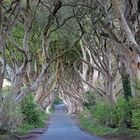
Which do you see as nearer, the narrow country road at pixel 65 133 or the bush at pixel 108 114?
the narrow country road at pixel 65 133

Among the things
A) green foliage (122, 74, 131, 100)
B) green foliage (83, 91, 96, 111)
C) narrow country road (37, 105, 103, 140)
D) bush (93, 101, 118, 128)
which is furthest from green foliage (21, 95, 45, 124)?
green foliage (122, 74, 131, 100)

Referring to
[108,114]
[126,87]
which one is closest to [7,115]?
[126,87]

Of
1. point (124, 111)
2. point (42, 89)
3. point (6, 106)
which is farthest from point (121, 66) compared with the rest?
point (42, 89)

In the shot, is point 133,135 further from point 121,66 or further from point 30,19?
point 30,19

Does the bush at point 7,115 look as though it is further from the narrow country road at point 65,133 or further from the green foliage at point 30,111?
the green foliage at point 30,111

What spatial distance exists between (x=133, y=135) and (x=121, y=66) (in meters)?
5.56

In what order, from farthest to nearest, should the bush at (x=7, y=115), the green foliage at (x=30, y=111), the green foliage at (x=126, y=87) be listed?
1. the green foliage at (x=30, y=111)
2. the green foliage at (x=126, y=87)
3. the bush at (x=7, y=115)

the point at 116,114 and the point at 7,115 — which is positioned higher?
the point at 116,114

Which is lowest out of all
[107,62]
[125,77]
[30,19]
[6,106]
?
[6,106]

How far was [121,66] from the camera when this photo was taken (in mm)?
24641

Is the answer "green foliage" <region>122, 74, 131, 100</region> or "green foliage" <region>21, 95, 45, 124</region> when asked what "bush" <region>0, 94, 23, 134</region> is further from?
"green foliage" <region>21, 95, 45, 124</region>

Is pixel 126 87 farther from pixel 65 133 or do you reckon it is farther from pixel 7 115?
pixel 7 115

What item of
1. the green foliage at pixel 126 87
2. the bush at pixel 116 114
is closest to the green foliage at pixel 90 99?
the bush at pixel 116 114

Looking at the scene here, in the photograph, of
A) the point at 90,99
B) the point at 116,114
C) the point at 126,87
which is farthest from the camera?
the point at 90,99
